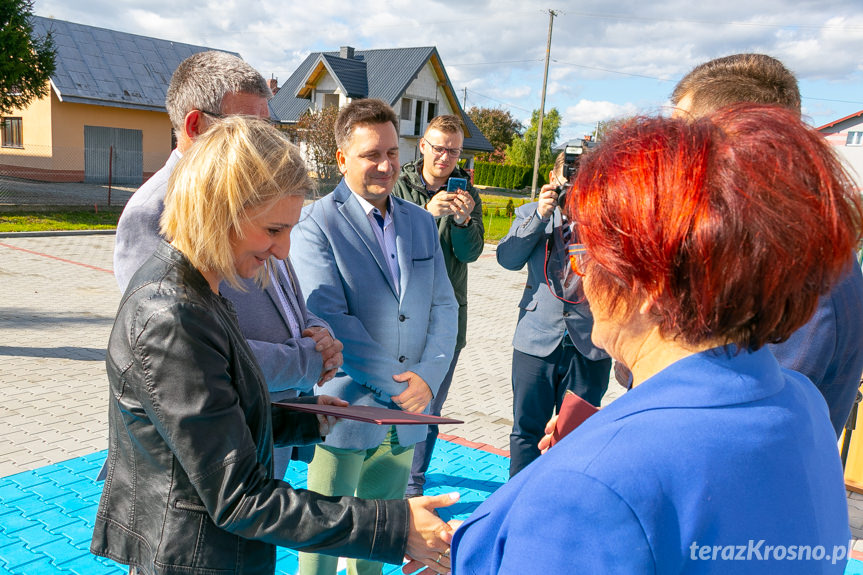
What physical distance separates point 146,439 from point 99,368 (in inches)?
221

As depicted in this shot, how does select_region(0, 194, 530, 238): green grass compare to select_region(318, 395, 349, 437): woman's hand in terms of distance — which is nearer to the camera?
select_region(318, 395, 349, 437): woman's hand

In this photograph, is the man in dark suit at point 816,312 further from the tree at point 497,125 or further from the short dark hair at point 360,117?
the tree at point 497,125

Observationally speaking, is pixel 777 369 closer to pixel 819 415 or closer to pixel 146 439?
pixel 819 415

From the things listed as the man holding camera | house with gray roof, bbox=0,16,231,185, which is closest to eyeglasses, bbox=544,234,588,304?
the man holding camera

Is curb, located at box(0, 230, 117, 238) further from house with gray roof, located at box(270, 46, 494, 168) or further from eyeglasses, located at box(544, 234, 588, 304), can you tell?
house with gray roof, located at box(270, 46, 494, 168)

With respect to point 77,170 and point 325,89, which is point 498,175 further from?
point 77,170

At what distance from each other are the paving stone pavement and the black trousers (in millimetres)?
1238

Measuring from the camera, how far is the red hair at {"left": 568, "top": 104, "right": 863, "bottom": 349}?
93 centimetres

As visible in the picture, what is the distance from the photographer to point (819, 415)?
114cm

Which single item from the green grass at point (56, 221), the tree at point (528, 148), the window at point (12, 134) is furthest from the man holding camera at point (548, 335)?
the tree at point (528, 148)

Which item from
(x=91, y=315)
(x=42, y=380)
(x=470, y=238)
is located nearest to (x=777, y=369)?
(x=470, y=238)

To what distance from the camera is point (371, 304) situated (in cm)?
284

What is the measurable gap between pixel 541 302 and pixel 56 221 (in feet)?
53.8

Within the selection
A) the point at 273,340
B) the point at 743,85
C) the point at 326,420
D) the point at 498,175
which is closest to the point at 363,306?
the point at 273,340
